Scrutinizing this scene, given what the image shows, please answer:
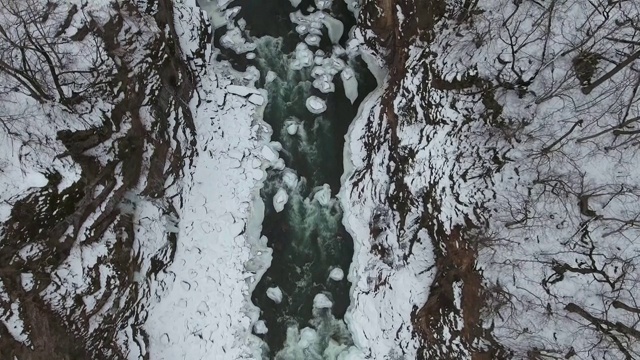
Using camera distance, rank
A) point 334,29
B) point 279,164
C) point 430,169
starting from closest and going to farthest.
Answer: point 430,169, point 279,164, point 334,29

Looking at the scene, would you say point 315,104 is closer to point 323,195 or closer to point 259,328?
point 323,195

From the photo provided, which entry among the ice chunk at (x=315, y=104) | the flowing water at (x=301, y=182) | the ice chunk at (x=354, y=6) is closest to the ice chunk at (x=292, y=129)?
the flowing water at (x=301, y=182)

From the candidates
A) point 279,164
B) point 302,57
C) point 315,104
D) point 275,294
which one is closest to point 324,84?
point 315,104

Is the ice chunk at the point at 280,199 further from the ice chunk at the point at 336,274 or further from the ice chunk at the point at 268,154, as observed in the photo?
the ice chunk at the point at 336,274

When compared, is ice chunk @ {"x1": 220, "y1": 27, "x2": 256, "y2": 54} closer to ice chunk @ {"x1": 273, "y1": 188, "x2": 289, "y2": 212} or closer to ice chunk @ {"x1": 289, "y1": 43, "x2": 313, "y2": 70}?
ice chunk @ {"x1": 289, "y1": 43, "x2": 313, "y2": 70}

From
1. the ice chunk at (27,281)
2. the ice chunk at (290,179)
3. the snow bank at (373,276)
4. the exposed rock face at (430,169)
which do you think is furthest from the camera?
the ice chunk at (290,179)

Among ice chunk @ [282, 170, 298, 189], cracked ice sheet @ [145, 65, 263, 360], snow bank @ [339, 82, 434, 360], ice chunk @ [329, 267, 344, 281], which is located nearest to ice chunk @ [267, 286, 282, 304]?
cracked ice sheet @ [145, 65, 263, 360]
